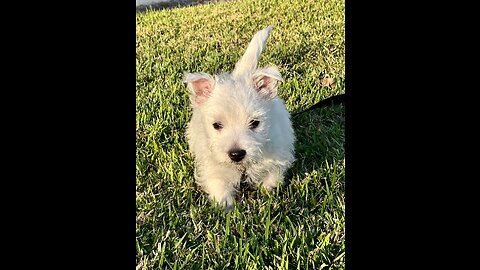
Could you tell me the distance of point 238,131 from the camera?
2.01 metres

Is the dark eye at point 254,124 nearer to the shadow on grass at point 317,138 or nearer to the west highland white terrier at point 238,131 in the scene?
the west highland white terrier at point 238,131

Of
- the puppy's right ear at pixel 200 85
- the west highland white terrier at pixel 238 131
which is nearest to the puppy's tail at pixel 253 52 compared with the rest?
the west highland white terrier at pixel 238 131

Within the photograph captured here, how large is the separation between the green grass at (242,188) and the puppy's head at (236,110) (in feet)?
0.89

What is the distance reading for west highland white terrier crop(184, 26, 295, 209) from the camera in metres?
2.02

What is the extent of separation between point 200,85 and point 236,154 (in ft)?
1.67

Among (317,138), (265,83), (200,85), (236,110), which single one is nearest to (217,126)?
(236,110)

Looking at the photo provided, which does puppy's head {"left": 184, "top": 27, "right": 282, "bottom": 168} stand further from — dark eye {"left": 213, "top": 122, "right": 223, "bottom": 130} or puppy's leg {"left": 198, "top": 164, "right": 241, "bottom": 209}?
puppy's leg {"left": 198, "top": 164, "right": 241, "bottom": 209}

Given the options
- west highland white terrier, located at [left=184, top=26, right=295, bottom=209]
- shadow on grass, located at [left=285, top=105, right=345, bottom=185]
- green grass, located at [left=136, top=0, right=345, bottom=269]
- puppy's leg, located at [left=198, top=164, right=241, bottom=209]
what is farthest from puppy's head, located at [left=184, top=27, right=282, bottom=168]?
shadow on grass, located at [left=285, top=105, right=345, bottom=185]

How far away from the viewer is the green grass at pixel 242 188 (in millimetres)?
1619

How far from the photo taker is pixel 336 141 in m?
2.41
